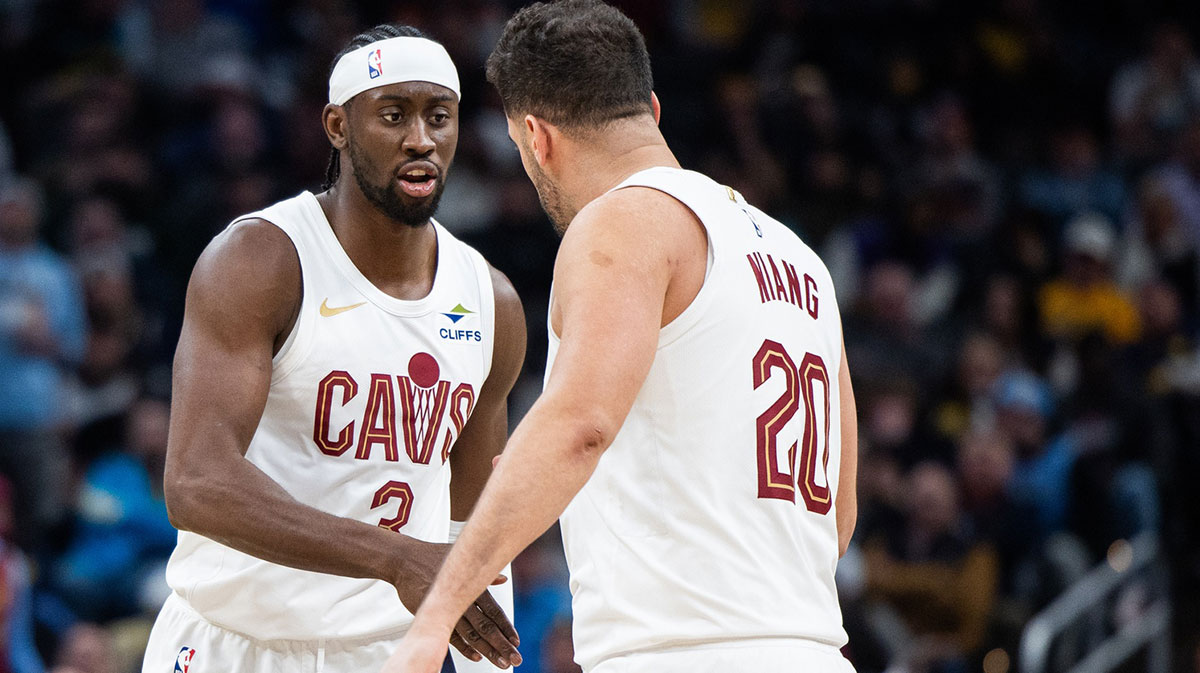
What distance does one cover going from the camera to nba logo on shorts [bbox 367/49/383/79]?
4.74m

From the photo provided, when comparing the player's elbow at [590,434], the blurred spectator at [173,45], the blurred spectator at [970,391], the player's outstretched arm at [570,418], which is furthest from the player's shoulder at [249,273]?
the blurred spectator at [173,45]

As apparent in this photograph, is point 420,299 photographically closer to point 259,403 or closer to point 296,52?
point 259,403

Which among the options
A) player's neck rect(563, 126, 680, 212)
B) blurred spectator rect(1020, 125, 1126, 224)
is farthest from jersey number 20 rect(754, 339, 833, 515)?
blurred spectator rect(1020, 125, 1126, 224)

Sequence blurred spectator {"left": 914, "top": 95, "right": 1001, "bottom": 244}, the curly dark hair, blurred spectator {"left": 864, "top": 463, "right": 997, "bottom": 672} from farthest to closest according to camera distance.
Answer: blurred spectator {"left": 914, "top": 95, "right": 1001, "bottom": 244}, blurred spectator {"left": 864, "top": 463, "right": 997, "bottom": 672}, the curly dark hair

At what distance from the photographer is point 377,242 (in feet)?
15.7

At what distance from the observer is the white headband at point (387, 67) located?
4.74 meters

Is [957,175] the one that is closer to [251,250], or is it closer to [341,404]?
[341,404]

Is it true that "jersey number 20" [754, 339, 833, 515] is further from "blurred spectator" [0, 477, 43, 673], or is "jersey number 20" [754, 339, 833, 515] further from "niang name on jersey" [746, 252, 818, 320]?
"blurred spectator" [0, 477, 43, 673]

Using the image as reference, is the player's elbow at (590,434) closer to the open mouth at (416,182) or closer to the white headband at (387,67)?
the open mouth at (416,182)

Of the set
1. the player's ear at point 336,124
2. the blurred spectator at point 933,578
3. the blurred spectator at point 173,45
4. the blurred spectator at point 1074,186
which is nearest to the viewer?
the player's ear at point 336,124

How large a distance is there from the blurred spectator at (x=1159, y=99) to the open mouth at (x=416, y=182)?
32.9 ft

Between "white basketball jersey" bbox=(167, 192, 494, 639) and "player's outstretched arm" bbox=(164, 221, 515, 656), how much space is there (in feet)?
0.51

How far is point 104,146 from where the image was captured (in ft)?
34.7

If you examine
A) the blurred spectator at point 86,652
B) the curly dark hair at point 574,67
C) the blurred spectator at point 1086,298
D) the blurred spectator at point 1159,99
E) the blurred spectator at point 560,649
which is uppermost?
the blurred spectator at point 1159,99
